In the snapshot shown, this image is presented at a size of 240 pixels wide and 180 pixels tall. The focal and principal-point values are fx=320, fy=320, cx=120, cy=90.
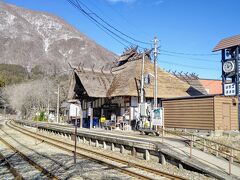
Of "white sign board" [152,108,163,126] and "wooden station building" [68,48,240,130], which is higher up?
"wooden station building" [68,48,240,130]

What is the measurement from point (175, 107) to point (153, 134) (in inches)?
163

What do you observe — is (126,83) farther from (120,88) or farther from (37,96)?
(37,96)

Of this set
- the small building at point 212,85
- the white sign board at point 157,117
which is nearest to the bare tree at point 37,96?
the small building at point 212,85

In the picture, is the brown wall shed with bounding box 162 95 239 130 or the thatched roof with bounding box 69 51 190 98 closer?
the brown wall shed with bounding box 162 95 239 130

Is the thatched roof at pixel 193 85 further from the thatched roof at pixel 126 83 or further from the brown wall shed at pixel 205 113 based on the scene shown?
the brown wall shed at pixel 205 113

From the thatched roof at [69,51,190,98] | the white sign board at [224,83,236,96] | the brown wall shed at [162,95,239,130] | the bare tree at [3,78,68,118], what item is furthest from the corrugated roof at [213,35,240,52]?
the bare tree at [3,78,68,118]

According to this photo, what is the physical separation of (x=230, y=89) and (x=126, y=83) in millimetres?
11626

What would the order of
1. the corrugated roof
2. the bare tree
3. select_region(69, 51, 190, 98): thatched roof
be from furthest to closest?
the bare tree
select_region(69, 51, 190, 98): thatched roof
the corrugated roof

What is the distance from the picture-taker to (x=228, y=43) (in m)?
24.9

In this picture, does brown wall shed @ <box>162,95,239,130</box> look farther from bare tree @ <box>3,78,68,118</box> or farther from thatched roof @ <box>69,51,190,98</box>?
bare tree @ <box>3,78,68,118</box>

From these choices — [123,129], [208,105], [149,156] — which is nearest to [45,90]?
[123,129]

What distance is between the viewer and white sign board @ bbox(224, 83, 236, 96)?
23.7 m

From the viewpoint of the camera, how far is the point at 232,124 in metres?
23.9

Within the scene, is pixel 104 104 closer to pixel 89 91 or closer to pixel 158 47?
pixel 89 91
